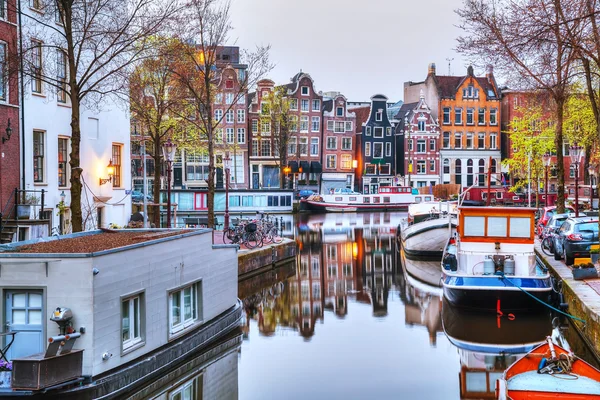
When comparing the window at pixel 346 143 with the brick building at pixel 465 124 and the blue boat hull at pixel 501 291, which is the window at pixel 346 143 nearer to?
the brick building at pixel 465 124

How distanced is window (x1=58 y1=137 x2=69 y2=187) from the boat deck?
1842cm

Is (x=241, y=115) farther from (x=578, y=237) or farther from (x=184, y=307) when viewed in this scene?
(x=184, y=307)

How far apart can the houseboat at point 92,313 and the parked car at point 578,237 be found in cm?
1268

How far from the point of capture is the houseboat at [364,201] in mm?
65438

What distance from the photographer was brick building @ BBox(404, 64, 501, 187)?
78625 millimetres

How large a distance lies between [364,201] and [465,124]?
18735 millimetres

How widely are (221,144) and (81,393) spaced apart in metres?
55.0

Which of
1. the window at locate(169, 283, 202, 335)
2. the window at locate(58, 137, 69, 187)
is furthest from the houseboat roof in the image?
the window at locate(58, 137, 69, 187)

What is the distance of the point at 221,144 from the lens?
65250mm

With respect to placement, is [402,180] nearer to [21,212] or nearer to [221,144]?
[221,144]

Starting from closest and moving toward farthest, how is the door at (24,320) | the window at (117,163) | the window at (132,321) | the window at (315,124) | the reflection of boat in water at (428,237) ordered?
the door at (24,320)
the window at (132,321)
the window at (117,163)
the reflection of boat in water at (428,237)
the window at (315,124)

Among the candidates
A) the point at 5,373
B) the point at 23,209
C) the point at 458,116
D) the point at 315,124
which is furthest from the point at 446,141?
the point at 5,373

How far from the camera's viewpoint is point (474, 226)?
20.9m

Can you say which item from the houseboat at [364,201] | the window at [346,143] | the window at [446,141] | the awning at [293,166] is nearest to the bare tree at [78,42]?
the houseboat at [364,201]
